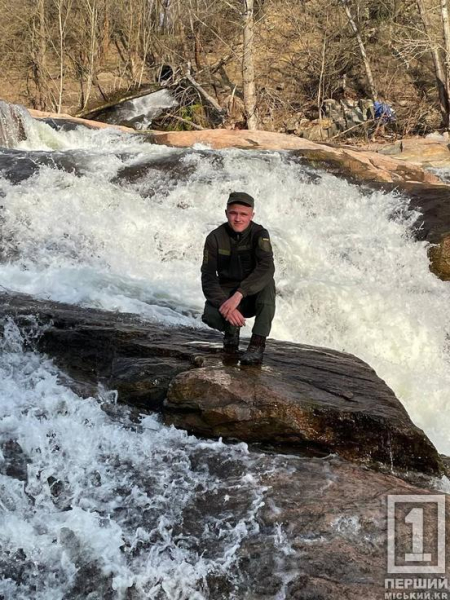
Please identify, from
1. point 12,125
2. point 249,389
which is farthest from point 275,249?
point 12,125

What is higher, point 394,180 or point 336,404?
point 394,180

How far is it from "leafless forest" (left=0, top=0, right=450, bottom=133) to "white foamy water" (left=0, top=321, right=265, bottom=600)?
18254 millimetres

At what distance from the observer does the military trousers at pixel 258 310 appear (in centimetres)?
398

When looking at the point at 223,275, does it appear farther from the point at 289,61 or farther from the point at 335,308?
the point at 289,61

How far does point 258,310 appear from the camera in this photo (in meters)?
4.02

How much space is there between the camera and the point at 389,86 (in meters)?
22.3

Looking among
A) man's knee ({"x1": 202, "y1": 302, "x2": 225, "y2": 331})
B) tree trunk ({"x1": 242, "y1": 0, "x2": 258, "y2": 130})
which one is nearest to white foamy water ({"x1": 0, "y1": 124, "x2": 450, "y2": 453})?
man's knee ({"x1": 202, "y1": 302, "x2": 225, "y2": 331})

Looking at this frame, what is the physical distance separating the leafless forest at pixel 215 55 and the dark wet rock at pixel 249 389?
17.1 m

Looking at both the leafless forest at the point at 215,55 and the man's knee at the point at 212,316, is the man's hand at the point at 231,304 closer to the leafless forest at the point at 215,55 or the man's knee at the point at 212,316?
the man's knee at the point at 212,316

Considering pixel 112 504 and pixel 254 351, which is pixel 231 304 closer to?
pixel 254 351

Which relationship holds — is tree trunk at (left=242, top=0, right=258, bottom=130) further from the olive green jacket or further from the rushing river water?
the olive green jacket

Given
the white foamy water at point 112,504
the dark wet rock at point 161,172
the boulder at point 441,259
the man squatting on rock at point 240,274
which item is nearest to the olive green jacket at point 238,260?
the man squatting on rock at point 240,274

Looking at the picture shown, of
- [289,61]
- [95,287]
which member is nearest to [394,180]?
[95,287]

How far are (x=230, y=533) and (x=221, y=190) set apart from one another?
7.57 m
